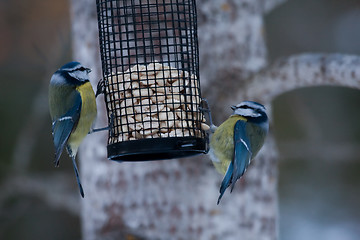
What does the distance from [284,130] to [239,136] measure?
4.23 meters

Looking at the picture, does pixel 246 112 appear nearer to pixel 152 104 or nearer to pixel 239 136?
pixel 239 136

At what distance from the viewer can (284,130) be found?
8.48 metres

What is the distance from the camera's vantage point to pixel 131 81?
398 cm

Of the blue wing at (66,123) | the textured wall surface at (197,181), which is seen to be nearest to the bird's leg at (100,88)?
the blue wing at (66,123)

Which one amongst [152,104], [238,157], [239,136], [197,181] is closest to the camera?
[152,104]

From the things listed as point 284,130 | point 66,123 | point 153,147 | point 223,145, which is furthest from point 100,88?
point 284,130

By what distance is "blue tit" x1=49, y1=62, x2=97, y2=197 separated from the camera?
4.03m

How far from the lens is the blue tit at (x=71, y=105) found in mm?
4031

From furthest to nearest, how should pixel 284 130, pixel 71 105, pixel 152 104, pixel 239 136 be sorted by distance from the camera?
pixel 284 130, pixel 239 136, pixel 71 105, pixel 152 104

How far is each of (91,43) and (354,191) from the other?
504cm

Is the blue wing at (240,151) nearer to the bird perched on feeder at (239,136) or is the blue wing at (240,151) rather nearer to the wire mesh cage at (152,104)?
the bird perched on feeder at (239,136)

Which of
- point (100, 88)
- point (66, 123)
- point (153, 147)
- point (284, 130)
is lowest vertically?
point (284, 130)

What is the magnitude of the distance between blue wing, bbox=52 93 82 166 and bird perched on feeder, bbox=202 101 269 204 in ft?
3.06

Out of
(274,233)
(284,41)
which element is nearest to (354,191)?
(284,41)
